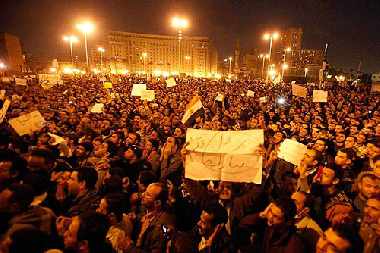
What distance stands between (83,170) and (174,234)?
1.81 metres

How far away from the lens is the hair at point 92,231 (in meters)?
2.86

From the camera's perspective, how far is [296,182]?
15.8 feet

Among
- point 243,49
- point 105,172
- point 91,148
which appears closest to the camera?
point 105,172

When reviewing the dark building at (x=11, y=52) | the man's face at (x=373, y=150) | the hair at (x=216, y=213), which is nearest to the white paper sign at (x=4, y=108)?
the hair at (x=216, y=213)

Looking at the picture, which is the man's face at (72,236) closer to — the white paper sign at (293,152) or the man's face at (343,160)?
the white paper sign at (293,152)

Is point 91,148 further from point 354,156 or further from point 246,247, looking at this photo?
point 354,156

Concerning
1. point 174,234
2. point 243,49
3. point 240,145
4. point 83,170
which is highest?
point 243,49

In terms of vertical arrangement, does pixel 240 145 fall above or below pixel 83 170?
above

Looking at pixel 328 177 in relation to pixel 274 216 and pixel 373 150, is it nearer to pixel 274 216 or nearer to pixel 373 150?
pixel 274 216

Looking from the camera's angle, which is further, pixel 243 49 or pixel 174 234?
pixel 243 49

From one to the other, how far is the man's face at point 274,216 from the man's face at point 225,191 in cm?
102

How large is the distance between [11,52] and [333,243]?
92755mm

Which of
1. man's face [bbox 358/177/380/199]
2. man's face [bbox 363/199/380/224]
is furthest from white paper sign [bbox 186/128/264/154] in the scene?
man's face [bbox 363/199/380/224]

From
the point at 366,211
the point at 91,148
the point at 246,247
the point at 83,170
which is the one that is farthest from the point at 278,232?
the point at 91,148
